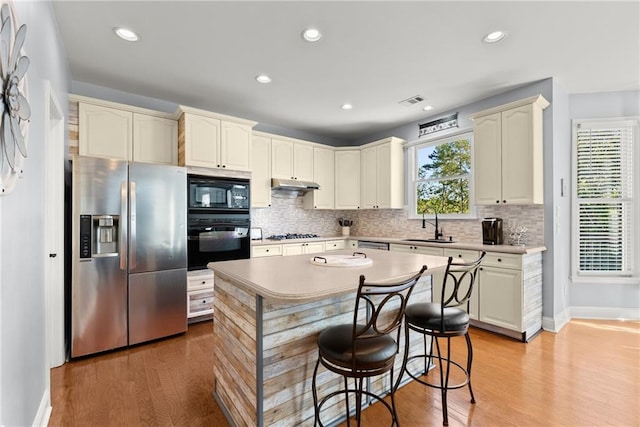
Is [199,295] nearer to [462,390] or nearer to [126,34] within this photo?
[126,34]

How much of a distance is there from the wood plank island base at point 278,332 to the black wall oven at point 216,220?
1575 mm

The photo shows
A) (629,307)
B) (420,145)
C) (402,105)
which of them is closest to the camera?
(629,307)

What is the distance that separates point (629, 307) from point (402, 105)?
3696 millimetres

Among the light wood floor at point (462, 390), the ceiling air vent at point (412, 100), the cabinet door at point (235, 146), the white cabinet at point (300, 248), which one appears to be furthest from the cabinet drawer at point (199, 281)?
the ceiling air vent at point (412, 100)

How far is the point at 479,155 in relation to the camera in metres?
3.57

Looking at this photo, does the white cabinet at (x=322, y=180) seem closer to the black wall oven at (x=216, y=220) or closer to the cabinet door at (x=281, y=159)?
the cabinet door at (x=281, y=159)

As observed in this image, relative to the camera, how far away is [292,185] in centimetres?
453

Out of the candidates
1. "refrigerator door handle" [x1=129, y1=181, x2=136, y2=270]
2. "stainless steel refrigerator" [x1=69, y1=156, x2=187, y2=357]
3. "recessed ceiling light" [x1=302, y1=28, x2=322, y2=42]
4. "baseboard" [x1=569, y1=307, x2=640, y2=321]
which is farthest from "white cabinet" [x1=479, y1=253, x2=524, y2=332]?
"refrigerator door handle" [x1=129, y1=181, x2=136, y2=270]

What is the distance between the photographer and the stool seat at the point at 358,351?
1393 mm

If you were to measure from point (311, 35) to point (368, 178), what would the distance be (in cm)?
286

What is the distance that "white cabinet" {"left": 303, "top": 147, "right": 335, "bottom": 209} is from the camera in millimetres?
4977

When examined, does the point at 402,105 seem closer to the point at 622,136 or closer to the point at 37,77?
the point at 622,136

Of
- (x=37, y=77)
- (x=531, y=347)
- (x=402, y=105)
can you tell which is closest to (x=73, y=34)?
(x=37, y=77)

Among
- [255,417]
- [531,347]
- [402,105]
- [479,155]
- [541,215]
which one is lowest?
[531,347]
